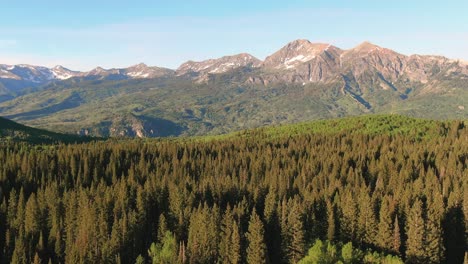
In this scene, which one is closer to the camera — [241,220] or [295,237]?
[295,237]

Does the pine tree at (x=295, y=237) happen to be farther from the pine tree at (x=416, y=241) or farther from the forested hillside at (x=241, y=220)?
the pine tree at (x=416, y=241)

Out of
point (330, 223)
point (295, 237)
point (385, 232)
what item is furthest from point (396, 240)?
point (295, 237)

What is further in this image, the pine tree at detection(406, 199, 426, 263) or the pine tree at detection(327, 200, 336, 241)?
the pine tree at detection(327, 200, 336, 241)

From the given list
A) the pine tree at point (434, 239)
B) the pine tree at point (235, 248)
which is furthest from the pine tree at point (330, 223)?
the pine tree at point (235, 248)

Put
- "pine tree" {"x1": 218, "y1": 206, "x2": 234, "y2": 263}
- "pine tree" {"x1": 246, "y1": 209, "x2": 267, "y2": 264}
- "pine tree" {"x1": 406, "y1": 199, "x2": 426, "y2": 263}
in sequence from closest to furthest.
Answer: "pine tree" {"x1": 246, "y1": 209, "x2": 267, "y2": 264} < "pine tree" {"x1": 218, "y1": 206, "x2": 234, "y2": 263} < "pine tree" {"x1": 406, "y1": 199, "x2": 426, "y2": 263}

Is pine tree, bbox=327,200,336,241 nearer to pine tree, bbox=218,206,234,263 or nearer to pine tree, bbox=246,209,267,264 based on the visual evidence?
pine tree, bbox=246,209,267,264

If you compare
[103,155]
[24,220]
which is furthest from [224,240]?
[103,155]

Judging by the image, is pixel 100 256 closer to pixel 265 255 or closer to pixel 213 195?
pixel 265 255

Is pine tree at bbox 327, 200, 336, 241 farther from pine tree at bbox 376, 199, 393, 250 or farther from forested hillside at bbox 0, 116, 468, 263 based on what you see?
pine tree at bbox 376, 199, 393, 250

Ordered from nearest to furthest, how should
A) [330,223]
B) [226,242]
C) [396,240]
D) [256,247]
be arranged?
[256,247] → [226,242] → [396,240] → [330,223]

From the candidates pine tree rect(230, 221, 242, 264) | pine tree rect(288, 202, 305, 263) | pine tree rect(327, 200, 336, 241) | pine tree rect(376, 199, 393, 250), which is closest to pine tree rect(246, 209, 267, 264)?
pine tree rect(230, 221, 242, 264)

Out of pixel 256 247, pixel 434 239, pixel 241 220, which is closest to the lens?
pixel 256 247

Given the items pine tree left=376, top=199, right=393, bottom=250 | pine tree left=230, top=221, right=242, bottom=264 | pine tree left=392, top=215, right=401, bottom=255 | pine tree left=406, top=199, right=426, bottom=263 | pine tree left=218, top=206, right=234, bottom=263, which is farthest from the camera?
pine tree left=376, top=199, right=393, bottom=250

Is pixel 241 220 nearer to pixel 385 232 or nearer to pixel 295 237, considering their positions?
pixel 295 237
